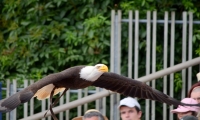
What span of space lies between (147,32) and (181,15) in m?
0.93

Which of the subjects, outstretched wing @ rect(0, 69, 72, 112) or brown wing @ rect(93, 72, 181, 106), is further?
brown wing @ rect(93, 72, 181, 106)

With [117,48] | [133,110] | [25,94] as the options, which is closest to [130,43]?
[117,48]

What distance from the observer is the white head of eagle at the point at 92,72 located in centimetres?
929

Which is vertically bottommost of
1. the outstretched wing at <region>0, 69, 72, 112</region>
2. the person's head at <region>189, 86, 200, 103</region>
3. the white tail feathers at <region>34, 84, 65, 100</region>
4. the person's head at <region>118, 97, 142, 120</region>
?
the person's head at <region>118, 97, 142, 120</region>

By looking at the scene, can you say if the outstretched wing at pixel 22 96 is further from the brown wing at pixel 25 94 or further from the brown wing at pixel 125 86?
the brown wing at pixel 125 86

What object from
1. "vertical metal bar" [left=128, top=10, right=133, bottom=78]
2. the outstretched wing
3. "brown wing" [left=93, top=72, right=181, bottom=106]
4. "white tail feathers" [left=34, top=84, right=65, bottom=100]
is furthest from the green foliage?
the outstretched wing

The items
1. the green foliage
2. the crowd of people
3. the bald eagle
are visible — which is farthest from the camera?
the green foliage

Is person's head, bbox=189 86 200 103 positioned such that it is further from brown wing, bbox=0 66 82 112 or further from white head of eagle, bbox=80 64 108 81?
brown wing, bbox=0 66 82 112

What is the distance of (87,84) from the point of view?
9359mm

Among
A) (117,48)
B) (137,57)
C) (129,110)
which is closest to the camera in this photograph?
(129,110)

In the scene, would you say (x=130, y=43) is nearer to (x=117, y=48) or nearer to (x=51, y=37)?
(x=117, y=48)

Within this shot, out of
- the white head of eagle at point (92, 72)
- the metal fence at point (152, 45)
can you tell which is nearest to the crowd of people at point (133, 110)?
the white head of eagle at point (92, 72)

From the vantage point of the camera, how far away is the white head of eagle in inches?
366

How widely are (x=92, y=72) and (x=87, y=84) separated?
13 centimetres
